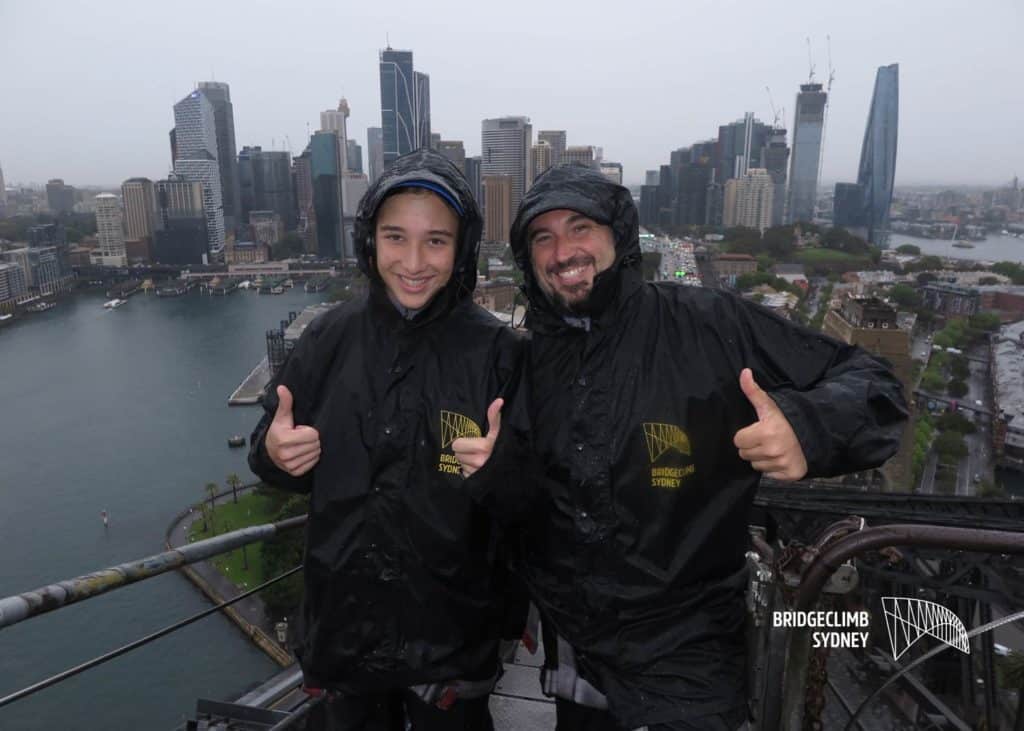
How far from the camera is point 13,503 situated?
10531mm

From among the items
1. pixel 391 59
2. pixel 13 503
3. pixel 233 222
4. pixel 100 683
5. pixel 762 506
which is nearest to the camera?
pixel 762 506

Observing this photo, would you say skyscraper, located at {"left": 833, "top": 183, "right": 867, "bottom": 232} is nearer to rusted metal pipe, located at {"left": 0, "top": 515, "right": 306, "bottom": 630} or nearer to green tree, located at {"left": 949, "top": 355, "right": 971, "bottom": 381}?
green tree, located at {"left": 949, "top": 355, "right": 971, "bottom": 381}

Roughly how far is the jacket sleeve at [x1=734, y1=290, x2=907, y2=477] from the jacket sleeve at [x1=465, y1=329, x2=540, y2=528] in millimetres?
243

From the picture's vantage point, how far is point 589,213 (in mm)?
762

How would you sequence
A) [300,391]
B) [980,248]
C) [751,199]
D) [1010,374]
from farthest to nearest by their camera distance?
[980,248], [751,199], [1010,374], [300,391]

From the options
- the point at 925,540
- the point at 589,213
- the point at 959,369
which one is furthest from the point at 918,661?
the point at 959,369

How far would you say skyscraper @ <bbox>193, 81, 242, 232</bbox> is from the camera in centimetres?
4106

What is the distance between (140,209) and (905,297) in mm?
33781

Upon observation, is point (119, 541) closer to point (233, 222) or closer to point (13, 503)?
point (13, 503)

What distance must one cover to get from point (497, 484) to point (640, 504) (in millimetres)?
152

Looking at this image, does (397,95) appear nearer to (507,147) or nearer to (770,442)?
(507,147)

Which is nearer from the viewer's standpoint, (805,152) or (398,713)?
(398,713)

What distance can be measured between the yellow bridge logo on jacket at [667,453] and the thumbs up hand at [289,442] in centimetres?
36

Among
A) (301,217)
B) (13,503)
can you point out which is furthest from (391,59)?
(13,503)
